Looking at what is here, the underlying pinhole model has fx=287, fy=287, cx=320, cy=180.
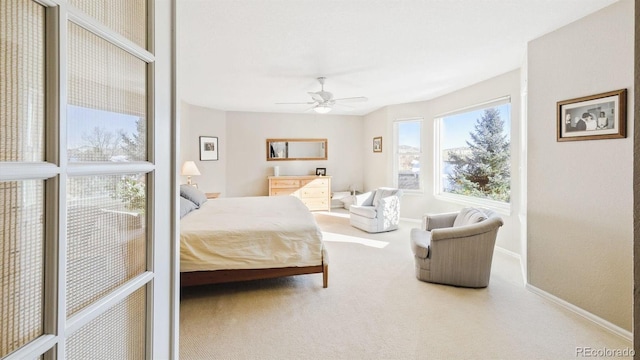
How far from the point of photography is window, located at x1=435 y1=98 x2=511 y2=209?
4.12m

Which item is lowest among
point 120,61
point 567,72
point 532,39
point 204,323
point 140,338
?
point 204,323

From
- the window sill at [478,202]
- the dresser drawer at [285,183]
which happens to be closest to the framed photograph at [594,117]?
the window sill at [478,202]

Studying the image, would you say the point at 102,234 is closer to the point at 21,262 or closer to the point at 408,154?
the point at 21,262

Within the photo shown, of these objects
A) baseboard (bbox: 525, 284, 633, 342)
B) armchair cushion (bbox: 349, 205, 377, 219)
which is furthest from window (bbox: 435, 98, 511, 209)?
baseboard (bbox: 525, 284, 633, 342)

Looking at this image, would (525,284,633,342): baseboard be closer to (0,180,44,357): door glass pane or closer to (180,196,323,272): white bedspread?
(180,196,323,272): white bedspread

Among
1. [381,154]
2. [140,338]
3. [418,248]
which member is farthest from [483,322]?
[381,154]

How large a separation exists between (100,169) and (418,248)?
294 cm

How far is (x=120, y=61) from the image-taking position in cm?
76

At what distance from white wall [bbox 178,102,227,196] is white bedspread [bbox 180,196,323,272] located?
10.6 feet

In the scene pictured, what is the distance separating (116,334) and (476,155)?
4.95m

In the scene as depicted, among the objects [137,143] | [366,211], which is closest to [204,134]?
[366,211]

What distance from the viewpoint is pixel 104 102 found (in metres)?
0.71

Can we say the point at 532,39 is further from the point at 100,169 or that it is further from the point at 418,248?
the point at 100,169

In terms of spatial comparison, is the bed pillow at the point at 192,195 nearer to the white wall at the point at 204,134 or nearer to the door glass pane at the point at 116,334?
the white wall at the point at 204,134
